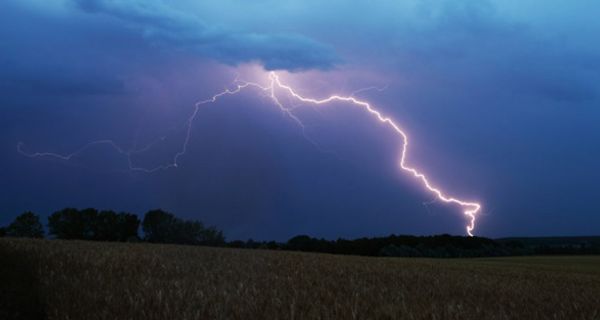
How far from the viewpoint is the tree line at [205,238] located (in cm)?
4169

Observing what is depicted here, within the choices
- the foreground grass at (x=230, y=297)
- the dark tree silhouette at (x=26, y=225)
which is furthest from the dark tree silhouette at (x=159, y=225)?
the foreground grass at (x=230, y=297)

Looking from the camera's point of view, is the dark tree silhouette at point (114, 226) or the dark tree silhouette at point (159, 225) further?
the dark tree silhouette at point (159, 225)

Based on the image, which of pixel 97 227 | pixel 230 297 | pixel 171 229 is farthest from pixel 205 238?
pixel 230 297

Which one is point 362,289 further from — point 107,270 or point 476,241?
point 476,241

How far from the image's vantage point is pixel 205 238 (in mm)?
48656

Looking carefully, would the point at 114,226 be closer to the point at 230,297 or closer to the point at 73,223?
the point at 73,223

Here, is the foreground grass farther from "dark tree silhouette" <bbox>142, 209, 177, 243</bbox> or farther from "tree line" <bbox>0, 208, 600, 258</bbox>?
"dark tree silhouette" <bbox>142, 209, 177, 243</bbox>

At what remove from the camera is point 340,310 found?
4637 millimetres

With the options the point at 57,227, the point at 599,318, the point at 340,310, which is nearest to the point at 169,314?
the point at 340,310

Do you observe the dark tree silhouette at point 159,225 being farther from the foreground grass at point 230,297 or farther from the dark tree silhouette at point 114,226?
the foreground grass at point 230,297

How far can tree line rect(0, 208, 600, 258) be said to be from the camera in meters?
41.7

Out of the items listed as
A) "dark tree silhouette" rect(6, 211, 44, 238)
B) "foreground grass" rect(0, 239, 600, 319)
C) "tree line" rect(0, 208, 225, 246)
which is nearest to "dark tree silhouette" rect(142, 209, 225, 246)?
"tree line" rect(0, 208, 225, 246)

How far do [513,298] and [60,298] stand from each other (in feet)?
18.9

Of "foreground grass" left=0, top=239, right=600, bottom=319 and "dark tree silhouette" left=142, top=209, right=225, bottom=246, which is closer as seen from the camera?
"foreground grass" left=0, top=239, right=600, bottom=319
